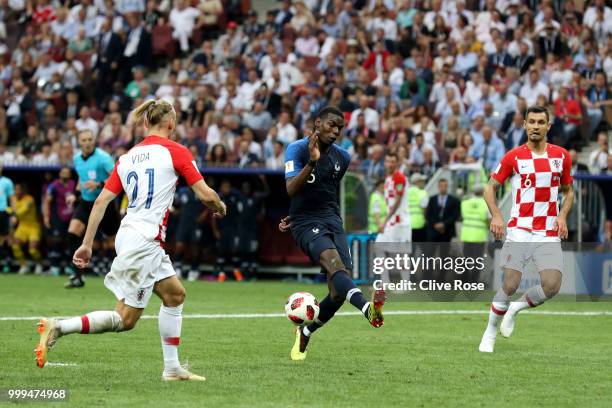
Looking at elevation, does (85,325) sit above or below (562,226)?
Result: below

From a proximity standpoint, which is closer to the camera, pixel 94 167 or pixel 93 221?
pixel 93 221

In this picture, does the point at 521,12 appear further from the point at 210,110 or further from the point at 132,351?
the point at 132,351

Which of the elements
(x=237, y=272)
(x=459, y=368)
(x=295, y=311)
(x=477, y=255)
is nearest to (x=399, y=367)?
(x=459, y=368)

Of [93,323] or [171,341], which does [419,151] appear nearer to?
[171,341]

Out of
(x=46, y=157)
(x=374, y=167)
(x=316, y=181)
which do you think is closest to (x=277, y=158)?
(x=374, y=167)

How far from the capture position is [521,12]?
26328 mm

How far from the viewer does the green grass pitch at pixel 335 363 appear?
30.1 feet

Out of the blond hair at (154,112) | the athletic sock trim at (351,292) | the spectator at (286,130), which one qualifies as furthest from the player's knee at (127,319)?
the spectator at (286,130)

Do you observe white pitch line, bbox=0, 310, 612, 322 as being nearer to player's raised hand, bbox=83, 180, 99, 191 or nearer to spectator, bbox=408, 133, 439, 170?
player's raised hand, bbox=83, 180, 99, 191

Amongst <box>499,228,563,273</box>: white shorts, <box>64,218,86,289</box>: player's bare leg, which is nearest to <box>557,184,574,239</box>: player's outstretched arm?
<box>499,228,563,273</box>: white shorts

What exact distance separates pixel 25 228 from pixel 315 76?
687 centimetres

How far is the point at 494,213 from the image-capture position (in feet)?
39.4

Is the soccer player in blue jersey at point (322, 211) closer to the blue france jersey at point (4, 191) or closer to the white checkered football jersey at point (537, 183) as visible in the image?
the white checkered football jersey at point (537, 183)

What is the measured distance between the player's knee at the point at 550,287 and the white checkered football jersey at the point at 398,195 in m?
9.02
